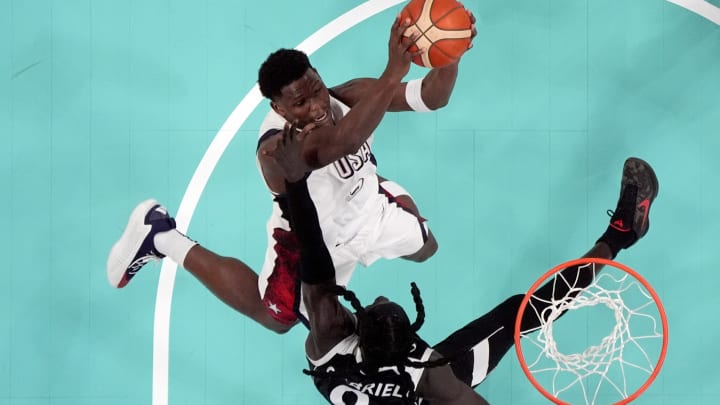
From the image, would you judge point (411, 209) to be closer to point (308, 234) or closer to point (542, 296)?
point (542, 296)

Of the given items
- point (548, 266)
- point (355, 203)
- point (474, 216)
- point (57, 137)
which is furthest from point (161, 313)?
point (548, 266)

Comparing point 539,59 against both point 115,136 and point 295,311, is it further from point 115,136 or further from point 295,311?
point 115,136

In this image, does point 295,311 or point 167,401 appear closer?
point 295,311

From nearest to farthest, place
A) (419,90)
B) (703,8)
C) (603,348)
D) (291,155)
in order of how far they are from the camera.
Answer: (291,155) < (419,90) < (603,348) < (703,8)

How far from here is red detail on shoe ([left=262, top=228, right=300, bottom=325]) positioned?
4.12 metres

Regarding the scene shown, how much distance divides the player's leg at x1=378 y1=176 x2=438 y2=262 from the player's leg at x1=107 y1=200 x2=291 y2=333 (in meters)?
0.96

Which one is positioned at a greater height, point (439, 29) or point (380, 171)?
point (439, 29)

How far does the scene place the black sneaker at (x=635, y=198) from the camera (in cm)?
481

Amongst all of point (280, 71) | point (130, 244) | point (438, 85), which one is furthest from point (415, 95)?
point (130, 244)

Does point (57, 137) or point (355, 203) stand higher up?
A: point (57, 137)

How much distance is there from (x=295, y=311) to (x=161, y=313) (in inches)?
60.5

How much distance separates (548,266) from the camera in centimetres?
526

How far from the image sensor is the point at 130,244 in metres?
4.60

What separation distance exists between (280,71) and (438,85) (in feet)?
3.19
